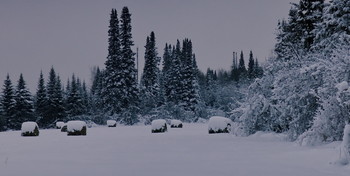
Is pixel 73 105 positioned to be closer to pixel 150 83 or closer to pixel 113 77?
pixel 113 77

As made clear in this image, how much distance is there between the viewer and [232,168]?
7129 mm

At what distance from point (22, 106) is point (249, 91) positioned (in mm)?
36108

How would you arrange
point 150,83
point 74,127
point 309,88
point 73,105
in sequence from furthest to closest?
point 150,83 → point 73,105 → point 74,127 → point 309,88

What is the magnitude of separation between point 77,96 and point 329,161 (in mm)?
44959

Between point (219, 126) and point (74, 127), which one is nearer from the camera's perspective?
point (219, 126)

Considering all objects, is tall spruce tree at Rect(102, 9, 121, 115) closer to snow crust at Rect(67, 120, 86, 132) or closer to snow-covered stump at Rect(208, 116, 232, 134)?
snow crust at Rect(67, 120, 86, 132)

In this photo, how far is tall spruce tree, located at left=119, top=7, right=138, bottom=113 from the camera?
4559 cm

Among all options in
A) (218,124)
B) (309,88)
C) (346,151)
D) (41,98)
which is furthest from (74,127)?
(41,98)

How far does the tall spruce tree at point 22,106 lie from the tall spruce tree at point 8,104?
16.9 inches

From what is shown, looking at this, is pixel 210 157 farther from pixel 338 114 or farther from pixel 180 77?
pixel 180 77

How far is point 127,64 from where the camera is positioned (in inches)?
1873

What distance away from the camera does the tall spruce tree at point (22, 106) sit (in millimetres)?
45281

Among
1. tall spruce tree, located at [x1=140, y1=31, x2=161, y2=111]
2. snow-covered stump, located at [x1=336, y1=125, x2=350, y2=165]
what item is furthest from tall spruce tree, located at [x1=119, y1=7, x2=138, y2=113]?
snow-covered stump, located at [x1=336, y1=125, x2=350, y2=165]

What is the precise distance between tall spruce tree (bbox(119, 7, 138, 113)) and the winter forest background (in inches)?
4.7
